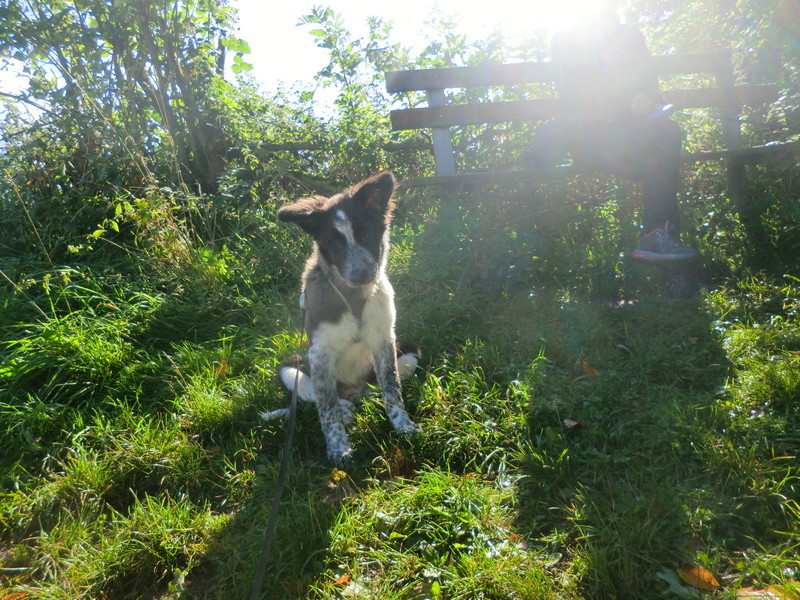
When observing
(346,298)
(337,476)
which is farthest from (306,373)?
(337,476)

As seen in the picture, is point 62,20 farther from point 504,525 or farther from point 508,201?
point 504,525

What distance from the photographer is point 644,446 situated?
2.44 meters

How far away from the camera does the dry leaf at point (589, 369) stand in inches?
120

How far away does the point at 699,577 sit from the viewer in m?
1.75

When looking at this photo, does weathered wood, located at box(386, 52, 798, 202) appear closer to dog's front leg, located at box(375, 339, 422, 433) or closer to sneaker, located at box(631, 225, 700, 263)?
sneaker, located at box(631, 225, 700, 263)

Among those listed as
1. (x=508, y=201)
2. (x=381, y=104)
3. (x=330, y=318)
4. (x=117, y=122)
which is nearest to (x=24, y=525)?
(x=330, y=318)

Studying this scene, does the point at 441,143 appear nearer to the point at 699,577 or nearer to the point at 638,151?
the point at 638,151

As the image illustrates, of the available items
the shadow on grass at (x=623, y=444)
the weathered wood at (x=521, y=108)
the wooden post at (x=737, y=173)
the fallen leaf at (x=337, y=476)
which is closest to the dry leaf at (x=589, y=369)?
the shadow on grass at (x=623, y=444)

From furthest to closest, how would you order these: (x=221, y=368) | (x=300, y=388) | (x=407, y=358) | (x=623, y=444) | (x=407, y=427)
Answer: (x=221, y=368), (x=407, y=358), (x=300, y=388), (x=407, y=427), (x=623, y=444)

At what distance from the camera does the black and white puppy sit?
9.95 ft

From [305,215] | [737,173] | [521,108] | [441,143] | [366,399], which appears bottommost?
[366,399]

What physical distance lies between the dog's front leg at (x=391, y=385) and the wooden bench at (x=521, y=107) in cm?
189

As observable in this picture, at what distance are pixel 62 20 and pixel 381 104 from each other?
3.20m

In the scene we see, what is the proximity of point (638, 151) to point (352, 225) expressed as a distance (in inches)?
90.9
